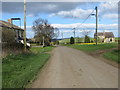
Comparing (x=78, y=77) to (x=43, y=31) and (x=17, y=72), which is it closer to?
(x=17, y=72)

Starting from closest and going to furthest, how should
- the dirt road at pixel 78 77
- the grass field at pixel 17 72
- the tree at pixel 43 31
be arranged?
1. the grass field at pixel 17 72
2. the dirt road at pixel 78 77
3. the tree at pixel 43 31

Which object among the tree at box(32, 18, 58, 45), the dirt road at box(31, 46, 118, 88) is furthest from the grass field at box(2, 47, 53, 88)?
the tree at box(32, 18, 58, 45)

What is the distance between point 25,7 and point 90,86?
19236mm

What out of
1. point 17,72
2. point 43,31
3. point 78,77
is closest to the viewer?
point 78,77

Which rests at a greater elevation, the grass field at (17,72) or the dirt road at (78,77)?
the grass field at (17,72)

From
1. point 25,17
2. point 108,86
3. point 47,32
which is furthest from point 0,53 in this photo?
point 47,32

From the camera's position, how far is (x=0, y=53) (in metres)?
17.2

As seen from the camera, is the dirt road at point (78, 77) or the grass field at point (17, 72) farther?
the dirt road at point (78, 77)

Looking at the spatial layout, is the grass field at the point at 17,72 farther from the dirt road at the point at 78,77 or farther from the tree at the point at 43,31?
the tree at the point at 43,31

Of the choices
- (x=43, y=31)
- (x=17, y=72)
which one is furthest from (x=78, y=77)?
(x=43, y=31)

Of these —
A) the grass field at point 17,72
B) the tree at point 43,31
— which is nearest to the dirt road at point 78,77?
the grass field at point 17,72

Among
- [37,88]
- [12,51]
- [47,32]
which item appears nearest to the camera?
[37,88]

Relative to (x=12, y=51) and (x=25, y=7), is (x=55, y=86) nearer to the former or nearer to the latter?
(x=12, y=51)

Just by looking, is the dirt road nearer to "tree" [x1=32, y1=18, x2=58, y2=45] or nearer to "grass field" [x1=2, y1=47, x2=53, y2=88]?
"grass field" [x1=2, y1=47, x2=53, y2=88]
